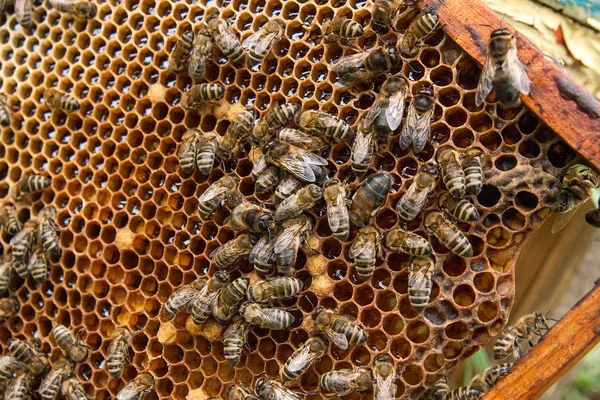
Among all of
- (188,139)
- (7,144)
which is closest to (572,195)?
(188,139)

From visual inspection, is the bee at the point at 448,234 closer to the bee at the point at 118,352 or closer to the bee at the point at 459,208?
the bee at the point at 459,208

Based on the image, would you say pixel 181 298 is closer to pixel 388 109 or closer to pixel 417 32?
pixel 388 109

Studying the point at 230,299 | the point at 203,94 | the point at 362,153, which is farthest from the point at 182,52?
the point at 230,299

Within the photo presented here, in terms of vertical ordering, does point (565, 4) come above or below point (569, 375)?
above

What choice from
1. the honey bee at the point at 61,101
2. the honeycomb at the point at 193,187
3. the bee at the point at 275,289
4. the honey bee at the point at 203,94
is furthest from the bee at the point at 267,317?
the honey bee at the point at 61,101

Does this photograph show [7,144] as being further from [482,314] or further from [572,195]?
[572,195]

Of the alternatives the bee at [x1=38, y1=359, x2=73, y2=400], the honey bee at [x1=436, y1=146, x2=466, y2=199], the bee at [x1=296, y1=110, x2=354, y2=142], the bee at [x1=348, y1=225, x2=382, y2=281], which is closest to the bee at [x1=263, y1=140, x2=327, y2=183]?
the bee at [x1=296, y1=110, x2=354, y2=142]
